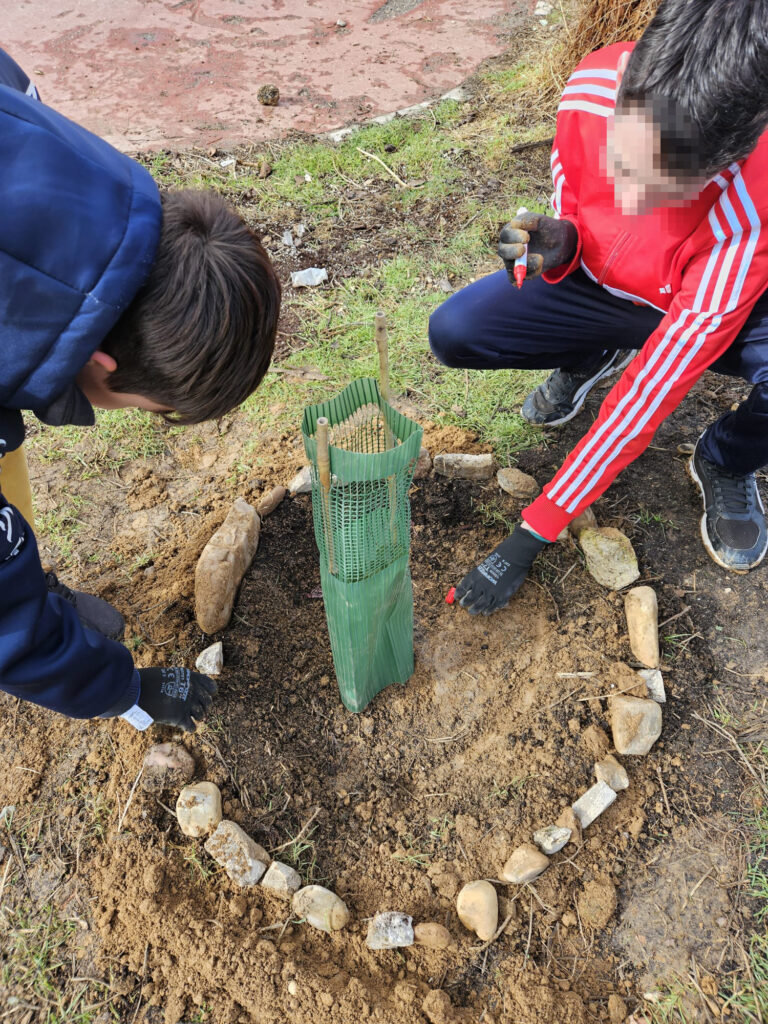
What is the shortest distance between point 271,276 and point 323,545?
1.90ft

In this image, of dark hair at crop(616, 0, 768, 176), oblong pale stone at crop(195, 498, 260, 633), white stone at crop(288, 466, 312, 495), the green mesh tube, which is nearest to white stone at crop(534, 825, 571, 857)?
the green mesh tube

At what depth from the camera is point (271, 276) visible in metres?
1.34

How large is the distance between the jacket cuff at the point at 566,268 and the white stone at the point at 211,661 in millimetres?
1464

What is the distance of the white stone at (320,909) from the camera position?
5.22 feet

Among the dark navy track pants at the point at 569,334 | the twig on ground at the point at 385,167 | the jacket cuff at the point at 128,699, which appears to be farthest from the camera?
the twig on ground at the point at 385,167

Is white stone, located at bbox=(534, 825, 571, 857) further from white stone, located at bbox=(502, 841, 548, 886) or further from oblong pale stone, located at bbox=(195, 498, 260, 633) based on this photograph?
oblong pale stone, located at bbox=(195, 498, 260, 633)

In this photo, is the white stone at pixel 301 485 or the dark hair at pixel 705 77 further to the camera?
the white stone at pixel 301 485

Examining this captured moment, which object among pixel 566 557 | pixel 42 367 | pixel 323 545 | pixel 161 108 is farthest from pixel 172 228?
pixel 161 108

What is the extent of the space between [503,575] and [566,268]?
3.08 feet

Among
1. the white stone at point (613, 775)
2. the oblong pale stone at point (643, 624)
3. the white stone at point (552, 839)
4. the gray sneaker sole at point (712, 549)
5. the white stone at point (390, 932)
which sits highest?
the gray sneaker sole at point (712, 549)

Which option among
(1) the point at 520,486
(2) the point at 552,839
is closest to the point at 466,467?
(1) the point at 520,486

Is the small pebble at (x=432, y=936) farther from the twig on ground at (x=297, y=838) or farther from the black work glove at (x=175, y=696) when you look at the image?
the black work glove at (x=175, y=696)

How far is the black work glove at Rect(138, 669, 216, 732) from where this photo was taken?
5.78 ft

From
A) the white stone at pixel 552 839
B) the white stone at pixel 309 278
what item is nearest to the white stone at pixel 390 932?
the white stone at pixel 552 839
